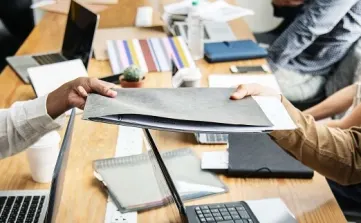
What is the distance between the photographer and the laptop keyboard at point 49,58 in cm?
210

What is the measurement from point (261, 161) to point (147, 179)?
0.30 meters

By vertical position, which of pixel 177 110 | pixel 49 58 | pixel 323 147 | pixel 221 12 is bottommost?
pixel 49 58

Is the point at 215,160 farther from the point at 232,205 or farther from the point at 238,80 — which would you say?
the point at 238,80

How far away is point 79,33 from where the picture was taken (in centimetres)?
206

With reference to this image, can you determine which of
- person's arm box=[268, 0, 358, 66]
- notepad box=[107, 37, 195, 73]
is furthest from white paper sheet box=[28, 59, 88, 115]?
person's arm box=[268, 0, 358, 66]

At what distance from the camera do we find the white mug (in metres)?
1.28

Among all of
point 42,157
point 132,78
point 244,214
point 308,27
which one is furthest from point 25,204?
point 308,27

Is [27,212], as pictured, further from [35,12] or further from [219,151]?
[35,12]

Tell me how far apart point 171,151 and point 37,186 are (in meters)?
0.36

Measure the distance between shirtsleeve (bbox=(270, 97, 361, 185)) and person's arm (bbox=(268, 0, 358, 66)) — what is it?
115cm

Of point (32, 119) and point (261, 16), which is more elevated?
point (32, 119)

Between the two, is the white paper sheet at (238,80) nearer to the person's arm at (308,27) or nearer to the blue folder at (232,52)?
the blue folder at (232,52)

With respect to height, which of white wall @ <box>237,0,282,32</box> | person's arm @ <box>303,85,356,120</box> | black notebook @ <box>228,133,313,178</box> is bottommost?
white wall @ <box>237,0,282,32</box>

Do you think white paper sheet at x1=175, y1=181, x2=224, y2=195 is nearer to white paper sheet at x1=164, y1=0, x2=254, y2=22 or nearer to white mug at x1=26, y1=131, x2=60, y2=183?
white mug at x1=26, y1=131, x2=60, y2=183
